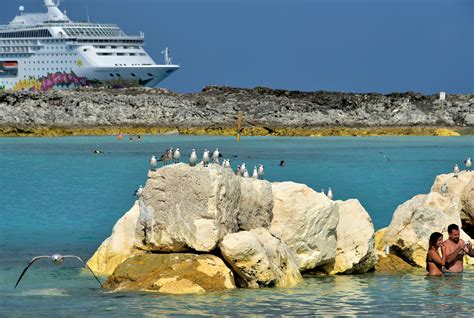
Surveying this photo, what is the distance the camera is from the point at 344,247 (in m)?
16.5

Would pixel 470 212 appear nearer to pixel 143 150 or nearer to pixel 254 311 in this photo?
pixel 254 311

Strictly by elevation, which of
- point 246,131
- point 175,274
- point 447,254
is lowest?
→ point 175,274

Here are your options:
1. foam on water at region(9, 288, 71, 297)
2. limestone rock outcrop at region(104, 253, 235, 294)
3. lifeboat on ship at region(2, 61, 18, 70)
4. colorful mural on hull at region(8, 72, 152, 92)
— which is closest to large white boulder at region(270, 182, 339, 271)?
limestone rock outcrop at region(104, 253, 235, 294)

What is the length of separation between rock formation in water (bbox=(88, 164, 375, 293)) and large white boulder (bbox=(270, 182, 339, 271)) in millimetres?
15

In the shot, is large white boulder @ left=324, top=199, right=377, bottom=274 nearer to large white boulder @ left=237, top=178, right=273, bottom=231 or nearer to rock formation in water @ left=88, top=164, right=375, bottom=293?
rock formation in water @ left=88, top=164, right=375, bottom=293

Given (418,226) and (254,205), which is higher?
(254,205)

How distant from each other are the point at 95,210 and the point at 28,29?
101 meters

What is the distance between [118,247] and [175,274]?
84.8 inches

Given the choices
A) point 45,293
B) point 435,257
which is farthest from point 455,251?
point 45,293

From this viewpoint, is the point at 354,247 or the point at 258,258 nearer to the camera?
the point at 258,258

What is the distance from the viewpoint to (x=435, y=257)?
1598 cm

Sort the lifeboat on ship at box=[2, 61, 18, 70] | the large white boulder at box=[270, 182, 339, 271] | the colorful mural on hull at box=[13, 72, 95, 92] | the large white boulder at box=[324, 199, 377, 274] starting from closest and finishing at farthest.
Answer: the large white boulder at box=[270, 182, 339, 271]
the large white boulder at box=[324, 199, 377, 274]
the colorful mural on hull at box=[13, 72, 95, 92]
the lifeboat on ship at box=[2, 61, 18, 70]

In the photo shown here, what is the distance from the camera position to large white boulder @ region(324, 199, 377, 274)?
16.4m

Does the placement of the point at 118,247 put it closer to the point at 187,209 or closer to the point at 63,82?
the point at 187,209
